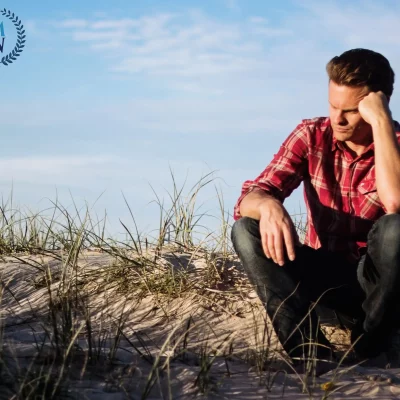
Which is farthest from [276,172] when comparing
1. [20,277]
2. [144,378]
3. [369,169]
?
[20,277]

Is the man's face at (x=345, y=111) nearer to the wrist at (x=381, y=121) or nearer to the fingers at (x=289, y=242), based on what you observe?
the wrist at (x=381, y=121)

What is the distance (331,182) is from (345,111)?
1.33 feet

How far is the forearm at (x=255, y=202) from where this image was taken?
3645 mm

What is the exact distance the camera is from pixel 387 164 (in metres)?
3.64

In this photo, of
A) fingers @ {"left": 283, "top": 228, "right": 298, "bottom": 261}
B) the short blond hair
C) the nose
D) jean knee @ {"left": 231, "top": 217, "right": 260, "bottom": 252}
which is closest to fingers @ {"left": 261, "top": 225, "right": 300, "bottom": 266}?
fingers @ {"left": 283, "top": 228, "right": 298, "bottom": 261}

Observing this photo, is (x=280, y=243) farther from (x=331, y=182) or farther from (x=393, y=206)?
(x=331, y=182)

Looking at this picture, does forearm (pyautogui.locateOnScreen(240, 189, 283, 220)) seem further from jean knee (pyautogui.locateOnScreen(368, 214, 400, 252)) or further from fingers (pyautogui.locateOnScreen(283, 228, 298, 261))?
jean knee (pyautogui.locateOnScreen(368, 214, 400, 252))

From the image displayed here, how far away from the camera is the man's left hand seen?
375cm

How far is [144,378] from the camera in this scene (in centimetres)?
287

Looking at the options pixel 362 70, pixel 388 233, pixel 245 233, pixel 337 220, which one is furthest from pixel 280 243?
pixel 362 70

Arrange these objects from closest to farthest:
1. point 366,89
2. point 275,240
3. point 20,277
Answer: point 275,240, point 366,89, point 20,277

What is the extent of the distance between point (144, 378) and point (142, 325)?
1478mm

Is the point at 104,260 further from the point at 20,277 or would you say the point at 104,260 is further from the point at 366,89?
the point at 366,89

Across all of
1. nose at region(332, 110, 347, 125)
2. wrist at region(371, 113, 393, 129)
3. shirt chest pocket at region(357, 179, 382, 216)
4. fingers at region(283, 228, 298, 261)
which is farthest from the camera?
shirt chest pocket at region(357, 179, 382, 216)
